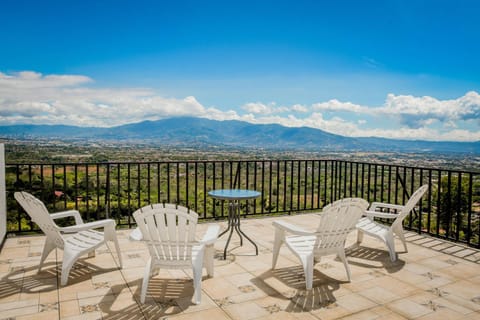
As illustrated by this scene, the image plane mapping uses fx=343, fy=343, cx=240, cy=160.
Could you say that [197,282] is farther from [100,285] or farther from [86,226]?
[86,226]

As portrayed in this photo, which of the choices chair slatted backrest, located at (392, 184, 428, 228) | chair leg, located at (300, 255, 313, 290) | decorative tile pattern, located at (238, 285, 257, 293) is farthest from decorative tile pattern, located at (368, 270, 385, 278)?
decorative tile pattern, located at (238, 285, 257, 293)

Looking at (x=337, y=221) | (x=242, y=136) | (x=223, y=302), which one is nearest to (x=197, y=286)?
(x=223, y=302)

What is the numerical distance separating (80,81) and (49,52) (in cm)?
344

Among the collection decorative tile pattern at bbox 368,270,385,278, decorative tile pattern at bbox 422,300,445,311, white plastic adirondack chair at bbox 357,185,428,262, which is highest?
white plastic adirondack chair at bbox 357,185,428,262

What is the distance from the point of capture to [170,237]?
280 cm

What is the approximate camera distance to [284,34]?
10477mm

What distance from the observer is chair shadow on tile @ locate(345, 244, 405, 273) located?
12.4ft

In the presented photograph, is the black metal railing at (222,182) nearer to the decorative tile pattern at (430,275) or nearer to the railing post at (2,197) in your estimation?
the railing post at (2,197)

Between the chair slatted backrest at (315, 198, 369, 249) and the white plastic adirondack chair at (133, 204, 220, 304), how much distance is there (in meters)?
1.12

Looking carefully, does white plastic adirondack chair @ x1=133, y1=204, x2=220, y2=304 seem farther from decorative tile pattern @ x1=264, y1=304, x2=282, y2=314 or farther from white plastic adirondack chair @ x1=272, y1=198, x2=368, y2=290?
white plastic adirondack chair @ x1=272, y1=198, x2=368, y2=290

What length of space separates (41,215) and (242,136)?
A: 102m

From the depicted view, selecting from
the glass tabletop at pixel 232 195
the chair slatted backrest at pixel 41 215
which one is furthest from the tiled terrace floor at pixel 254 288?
the glass tabletop at pixel 232 195

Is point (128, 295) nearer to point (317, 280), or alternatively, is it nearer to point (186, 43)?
point (317, 280)

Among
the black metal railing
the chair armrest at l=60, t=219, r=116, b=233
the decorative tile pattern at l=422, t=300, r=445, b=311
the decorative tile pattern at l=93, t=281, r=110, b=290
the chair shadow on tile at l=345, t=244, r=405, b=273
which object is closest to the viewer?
the decorative tile pattern at l=422, t=300, r=445, b=311
